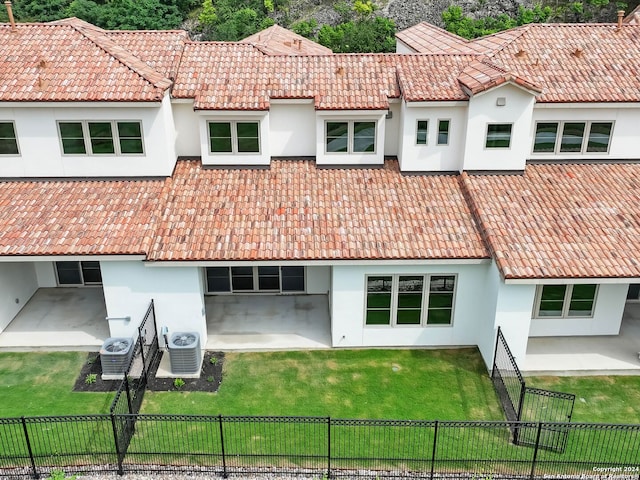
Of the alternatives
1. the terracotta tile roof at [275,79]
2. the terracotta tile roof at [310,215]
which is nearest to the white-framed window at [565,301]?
the terracotta tile roof at [310,215]

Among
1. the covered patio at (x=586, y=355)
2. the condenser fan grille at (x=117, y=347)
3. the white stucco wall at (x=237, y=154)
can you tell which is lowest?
the covered patio at (x=586, y=355)

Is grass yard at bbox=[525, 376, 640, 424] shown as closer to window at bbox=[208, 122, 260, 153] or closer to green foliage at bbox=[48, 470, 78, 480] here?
window at bbox=[208, 122, 260, 153]

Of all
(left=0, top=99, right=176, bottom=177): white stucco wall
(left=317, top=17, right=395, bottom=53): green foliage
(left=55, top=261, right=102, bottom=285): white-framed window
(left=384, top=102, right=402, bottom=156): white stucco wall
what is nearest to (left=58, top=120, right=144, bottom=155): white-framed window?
(left=0, top=99, right=176, bottom=177): white stucco wall

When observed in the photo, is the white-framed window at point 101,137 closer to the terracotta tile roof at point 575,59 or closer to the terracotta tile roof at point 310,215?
the terracotta tile roof at point 310,215

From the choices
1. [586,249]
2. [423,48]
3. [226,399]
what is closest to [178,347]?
[226,399]

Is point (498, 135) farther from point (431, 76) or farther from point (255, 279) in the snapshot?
point (255, 279)

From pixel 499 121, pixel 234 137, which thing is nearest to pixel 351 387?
pixel 234 137
